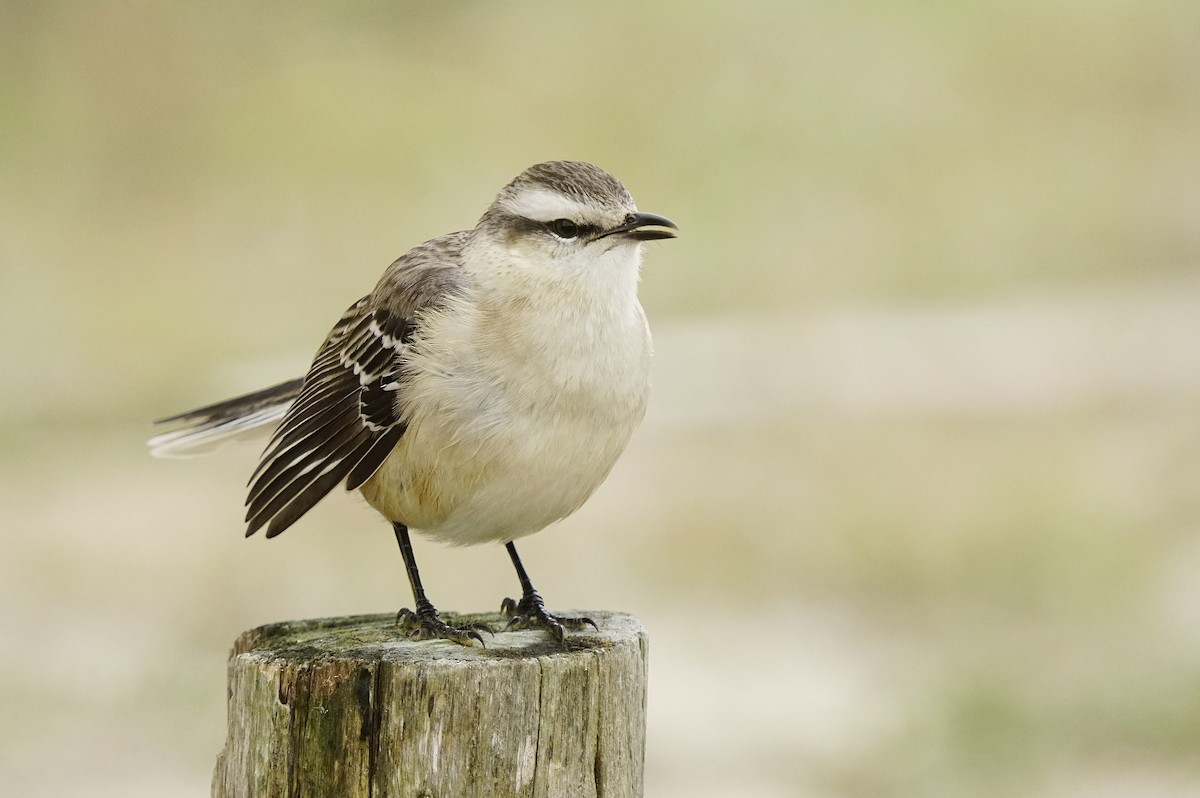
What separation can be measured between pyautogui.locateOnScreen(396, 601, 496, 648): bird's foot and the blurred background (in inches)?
90.6

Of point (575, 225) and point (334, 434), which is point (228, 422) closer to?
point (334, 434)

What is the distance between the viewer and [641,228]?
5039mm

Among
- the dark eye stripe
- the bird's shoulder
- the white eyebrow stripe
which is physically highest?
the white eyebrow stripe

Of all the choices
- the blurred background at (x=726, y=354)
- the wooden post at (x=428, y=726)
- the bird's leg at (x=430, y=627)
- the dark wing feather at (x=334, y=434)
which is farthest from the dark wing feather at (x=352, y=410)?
the blurred background at (x=726, y=354)

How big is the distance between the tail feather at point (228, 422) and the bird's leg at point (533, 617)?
4.26ft

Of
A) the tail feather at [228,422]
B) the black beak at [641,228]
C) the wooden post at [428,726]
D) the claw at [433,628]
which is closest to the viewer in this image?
the wooden post at [428,726]

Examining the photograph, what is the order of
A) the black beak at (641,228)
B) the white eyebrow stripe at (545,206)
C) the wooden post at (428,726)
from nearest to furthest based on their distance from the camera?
the wooden post at (428,726) < the black beak at (641,228) < the white eyebrow stripe at (545,206)

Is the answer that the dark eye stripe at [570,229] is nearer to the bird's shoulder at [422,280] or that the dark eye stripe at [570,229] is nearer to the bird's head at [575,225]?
the bird's head at [575,225]

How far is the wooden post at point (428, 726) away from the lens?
12.3 ft

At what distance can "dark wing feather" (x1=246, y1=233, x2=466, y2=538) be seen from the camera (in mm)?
5020

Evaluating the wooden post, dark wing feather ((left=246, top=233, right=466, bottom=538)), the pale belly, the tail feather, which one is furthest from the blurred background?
the wooden post

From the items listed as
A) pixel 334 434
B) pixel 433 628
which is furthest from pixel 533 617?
pixel 334 434

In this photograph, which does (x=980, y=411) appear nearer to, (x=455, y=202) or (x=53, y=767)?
(x=455, y=202)

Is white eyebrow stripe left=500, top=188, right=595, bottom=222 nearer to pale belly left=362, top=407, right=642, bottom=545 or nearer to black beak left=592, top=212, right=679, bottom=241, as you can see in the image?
black beak left=592, top=212, right=679, bottom=241
